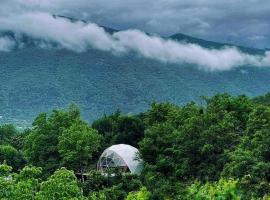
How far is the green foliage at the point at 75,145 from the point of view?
50000mm

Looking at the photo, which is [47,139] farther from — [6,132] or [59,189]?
[6,132]

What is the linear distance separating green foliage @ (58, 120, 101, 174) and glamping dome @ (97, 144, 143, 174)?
14.9 feet

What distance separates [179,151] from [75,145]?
1154 cm

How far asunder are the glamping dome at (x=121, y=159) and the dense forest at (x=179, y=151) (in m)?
2.06

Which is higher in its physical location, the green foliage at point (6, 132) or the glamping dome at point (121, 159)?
the glamping dome at point (121, 159)

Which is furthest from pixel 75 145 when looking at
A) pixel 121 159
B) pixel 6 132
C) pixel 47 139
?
pixel 6 132

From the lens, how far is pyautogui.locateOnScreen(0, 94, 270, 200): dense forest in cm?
3466

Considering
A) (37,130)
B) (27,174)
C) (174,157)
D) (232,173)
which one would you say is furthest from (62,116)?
(27,174)

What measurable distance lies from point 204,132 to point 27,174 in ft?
76.4

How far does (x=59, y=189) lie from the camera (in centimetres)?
2023

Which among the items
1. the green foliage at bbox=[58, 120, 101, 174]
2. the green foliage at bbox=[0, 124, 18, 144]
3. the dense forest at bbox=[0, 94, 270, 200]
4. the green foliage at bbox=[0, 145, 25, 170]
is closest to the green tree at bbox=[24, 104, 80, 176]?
the dense forest at bbox=[0, 94, 270, 200]

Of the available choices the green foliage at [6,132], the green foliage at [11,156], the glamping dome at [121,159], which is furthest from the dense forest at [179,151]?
the green foliage at [6,132]

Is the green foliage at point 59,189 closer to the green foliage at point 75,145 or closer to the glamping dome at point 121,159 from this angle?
the green foliage at point 75,145

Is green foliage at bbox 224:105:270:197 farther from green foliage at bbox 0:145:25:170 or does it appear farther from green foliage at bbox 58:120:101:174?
green foliage at bbox 0:145:25:170
